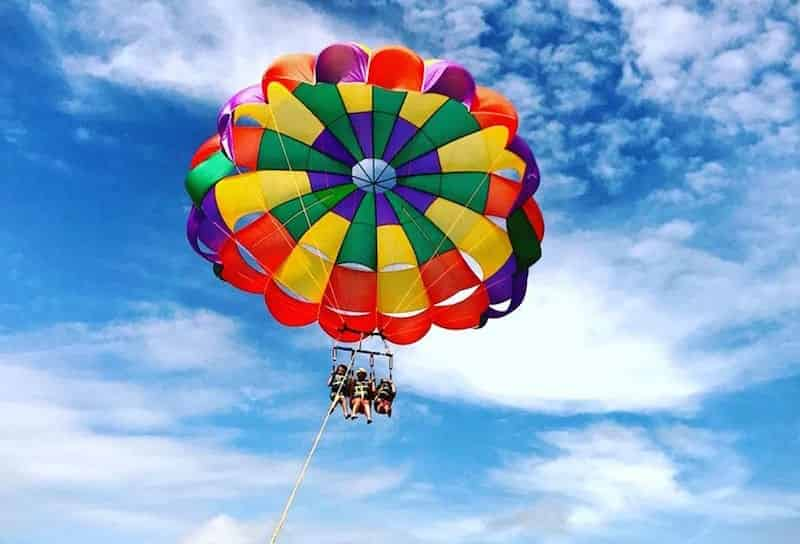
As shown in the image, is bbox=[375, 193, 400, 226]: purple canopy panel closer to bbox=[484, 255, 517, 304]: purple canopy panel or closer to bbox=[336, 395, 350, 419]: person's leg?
bbox=[484, 255, 517, 304]: purple canopy panel

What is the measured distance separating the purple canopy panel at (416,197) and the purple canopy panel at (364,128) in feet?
3.38

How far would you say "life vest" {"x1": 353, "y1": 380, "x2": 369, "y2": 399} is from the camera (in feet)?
48.2

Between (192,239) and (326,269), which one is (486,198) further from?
(192,239)

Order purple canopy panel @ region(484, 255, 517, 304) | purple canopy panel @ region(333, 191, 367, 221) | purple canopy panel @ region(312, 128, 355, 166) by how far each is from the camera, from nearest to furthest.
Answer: purple canopy panel @ region(312, 128, 355, 166)
purple canopy panel @ region(484, 255, 517, 304)
purple canopy panel @ region(333, 191, 367, 221)

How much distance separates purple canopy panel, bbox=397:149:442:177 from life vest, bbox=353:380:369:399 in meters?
3.99

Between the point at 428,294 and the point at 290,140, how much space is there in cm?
405

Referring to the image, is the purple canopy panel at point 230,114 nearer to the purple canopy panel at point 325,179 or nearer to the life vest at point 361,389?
the purple canopy panel at point 325,179

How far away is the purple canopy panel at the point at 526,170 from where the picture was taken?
1446 centimetres

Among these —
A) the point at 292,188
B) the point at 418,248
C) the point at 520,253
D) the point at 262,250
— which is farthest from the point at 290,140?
the point at 520,253

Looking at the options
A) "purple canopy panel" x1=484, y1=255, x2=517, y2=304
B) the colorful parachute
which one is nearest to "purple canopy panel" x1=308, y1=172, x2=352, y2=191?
the colorful parachute

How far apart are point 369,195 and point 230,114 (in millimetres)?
3569

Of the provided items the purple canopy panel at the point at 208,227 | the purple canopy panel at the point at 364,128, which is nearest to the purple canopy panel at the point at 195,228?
the purple canopy panel at the point at 208,227

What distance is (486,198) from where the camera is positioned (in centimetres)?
1562

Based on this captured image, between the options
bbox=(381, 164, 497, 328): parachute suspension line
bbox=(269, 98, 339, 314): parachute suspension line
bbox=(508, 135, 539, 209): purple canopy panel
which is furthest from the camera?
bbox=(381, 164, 497, 328): parachute suspension line
